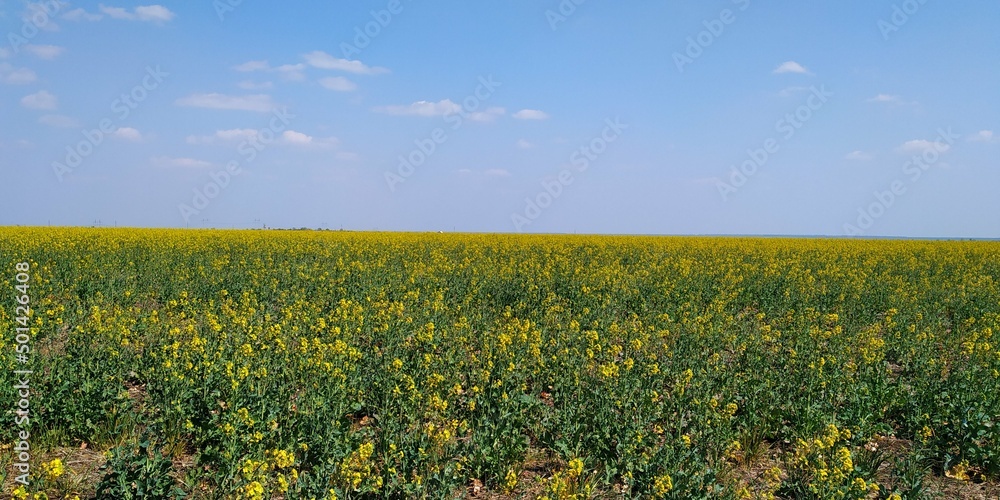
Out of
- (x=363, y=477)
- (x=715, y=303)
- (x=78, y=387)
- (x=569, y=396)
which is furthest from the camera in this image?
(x=715, y=303)

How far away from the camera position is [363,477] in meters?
4.71

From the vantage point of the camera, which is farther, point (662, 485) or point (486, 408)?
point (486, 408)

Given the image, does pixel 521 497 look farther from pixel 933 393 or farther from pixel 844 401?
pixel 933 393

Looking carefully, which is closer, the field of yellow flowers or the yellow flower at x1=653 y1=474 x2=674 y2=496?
the yellow flower at x1=653 y1=474 x2=674 y2=496

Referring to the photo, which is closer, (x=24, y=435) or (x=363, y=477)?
(x=363, y=477)

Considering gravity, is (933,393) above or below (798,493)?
above

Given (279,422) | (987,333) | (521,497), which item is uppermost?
(987,333)

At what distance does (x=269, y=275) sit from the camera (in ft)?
46.1

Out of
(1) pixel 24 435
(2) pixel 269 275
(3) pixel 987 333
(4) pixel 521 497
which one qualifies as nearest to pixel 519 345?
(4) pixel 521 497

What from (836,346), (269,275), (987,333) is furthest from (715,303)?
(269,275)

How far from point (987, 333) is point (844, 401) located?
12.6 ft

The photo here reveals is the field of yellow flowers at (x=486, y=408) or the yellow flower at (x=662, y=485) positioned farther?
the field of yellow flowers at (x=486, y=408)

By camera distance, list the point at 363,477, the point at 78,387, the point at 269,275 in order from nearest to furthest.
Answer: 1. the point at 363,477
2. the point at 78,387
3. the point at 269,275

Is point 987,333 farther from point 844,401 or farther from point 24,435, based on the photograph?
point 24,435
